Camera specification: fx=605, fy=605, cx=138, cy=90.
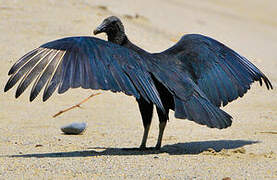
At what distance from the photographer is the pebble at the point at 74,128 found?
269 inches

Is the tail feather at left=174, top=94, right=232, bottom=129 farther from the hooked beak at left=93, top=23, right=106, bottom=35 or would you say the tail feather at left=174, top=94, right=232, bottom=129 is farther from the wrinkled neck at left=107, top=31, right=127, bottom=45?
the hooked beak at left=93, top=23, right=106, bottom=35

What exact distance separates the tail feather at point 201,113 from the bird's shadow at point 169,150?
1.68 feet

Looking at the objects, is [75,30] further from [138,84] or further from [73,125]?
[138,84]

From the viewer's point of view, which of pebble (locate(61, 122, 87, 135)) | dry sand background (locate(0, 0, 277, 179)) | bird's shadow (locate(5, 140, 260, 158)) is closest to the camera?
dry sand background (locate(0, 0, 277, 179))

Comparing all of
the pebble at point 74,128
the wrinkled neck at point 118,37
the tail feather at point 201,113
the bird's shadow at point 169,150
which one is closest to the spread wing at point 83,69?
the tail feather at point 201,113

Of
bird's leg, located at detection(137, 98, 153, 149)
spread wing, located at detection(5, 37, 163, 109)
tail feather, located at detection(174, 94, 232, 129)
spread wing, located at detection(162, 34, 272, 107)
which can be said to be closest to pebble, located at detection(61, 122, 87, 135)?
bird's leg, located at detection(137, 98, 153, 149)

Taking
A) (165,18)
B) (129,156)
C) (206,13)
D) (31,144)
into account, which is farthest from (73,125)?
(206,13)

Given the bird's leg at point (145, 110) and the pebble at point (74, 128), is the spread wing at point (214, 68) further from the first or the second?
the pebble at point (74, 128)

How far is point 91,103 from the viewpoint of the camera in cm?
881

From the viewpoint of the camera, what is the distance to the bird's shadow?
5.62 metres

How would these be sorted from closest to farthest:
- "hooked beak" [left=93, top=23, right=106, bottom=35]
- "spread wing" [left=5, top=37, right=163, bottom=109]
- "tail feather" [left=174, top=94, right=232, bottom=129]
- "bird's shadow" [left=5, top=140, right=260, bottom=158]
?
"spread wing" [left=5, top=37, right=163, bottom=109]
"tail feather" [left=174, top=94, right=232, bottom=129]
"bird's shadow" [left=5, top=140, right=260, bottom=158]
"hooked beak" [left=93, top=23, right=106, bottom=35]

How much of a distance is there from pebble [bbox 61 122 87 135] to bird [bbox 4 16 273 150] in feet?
3.80

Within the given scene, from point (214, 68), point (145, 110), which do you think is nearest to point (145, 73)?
point (145, 110)

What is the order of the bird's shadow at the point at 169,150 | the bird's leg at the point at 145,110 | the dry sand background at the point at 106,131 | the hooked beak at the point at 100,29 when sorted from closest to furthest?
the dry sand background at the point at 106,131, the bird's shadow at the point at 169,150, the bird's leg at the point at 145,110, the hooked beak at the point at 100,29
